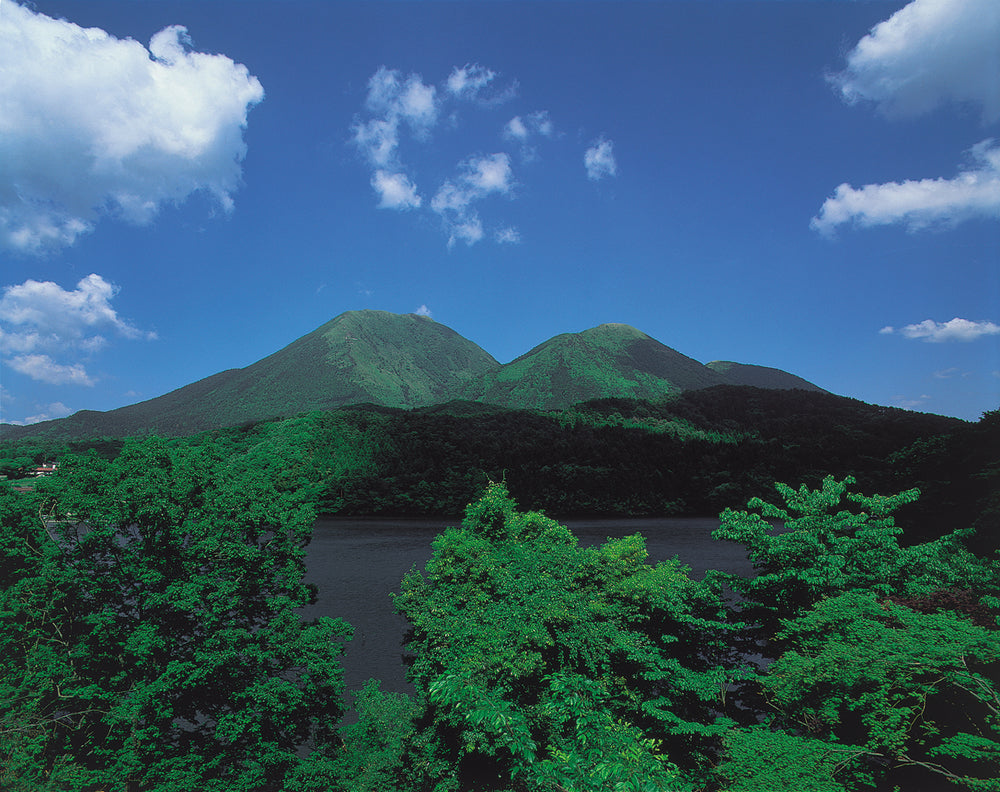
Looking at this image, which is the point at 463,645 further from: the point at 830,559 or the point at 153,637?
the point at 830,559

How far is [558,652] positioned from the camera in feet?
37.1

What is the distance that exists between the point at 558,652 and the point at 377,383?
569ft

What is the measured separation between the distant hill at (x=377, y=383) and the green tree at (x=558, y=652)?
12484 centimetres

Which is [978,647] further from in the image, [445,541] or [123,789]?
[123,789]

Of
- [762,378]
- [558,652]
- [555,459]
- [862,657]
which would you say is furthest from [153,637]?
[762,378]

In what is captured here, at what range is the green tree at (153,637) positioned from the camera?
38.3 feet

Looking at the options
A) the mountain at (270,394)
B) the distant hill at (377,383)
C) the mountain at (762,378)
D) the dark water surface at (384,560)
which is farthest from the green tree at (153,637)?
the mountain at (762,378)

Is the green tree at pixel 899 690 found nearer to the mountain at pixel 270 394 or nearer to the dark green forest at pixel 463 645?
the dark green forest at pixel 463 645

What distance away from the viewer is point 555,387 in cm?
16388

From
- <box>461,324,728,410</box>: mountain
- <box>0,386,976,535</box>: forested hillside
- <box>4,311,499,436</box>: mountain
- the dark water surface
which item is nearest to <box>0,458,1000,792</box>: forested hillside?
the dark water surface

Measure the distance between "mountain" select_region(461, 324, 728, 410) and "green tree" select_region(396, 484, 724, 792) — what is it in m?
137

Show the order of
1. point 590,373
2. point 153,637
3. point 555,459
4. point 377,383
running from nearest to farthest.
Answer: point 153,637
point 555,459
point 590,373
point 377,383

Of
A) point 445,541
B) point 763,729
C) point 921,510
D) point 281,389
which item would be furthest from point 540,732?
point 281,389

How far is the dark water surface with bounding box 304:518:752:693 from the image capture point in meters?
22.2
